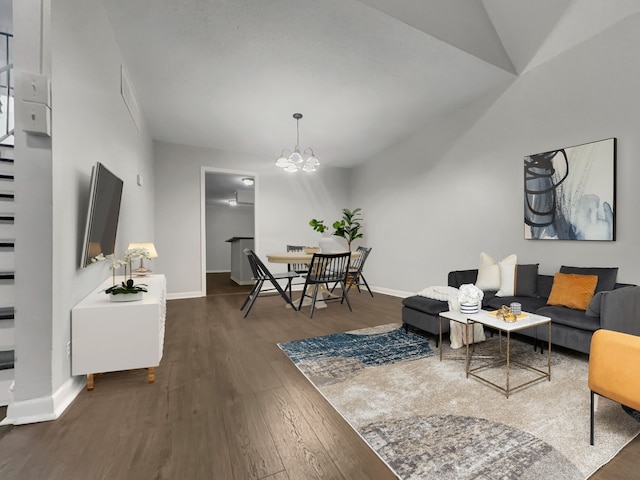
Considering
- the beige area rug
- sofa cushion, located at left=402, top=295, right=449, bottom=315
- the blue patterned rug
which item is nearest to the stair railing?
the blue patterned rug

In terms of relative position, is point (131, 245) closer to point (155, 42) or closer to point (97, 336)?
point (97, 336)

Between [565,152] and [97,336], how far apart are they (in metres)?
4.66

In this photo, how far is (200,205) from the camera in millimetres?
5809

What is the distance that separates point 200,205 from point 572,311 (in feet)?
18.4

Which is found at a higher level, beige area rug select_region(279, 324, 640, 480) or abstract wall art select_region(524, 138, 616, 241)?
abstract wall art select_region(524, 138, 616, 241)

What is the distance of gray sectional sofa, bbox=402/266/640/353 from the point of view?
2.22 meters

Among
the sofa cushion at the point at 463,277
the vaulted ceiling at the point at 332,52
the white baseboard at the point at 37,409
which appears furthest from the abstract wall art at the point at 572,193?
the white baseboard at the point at 37,409

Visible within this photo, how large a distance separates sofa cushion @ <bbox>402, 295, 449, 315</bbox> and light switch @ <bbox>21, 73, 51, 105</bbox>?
10.6ft

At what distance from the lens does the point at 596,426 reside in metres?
1.66

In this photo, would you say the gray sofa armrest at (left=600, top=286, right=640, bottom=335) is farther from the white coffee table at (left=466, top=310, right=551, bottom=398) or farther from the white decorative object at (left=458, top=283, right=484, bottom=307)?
the white decorative object at (left=458, top=283, right=484, bottom=307)

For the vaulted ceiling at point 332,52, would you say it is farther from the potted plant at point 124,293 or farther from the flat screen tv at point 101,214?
the potted plant at point 124,293

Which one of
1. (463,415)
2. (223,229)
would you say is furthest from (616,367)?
(223,229)

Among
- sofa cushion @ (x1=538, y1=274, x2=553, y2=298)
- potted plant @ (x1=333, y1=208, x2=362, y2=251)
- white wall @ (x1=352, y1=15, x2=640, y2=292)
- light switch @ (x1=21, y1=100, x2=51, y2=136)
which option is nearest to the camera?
light switch @ (x1=21, y1=100, x2=51, y2=136)

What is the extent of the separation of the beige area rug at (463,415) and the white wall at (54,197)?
1.66 meters
